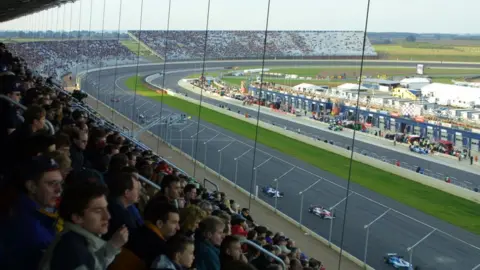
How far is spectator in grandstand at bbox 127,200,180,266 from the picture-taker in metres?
2.04

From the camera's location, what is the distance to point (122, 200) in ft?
7.54

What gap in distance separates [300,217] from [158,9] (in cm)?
1324

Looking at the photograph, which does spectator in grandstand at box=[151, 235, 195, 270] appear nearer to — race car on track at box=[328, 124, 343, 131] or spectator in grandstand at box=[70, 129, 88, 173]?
spectator in grandstand at box=[70, 129, 88, 173]

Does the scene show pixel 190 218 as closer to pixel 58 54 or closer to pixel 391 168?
pixel 391 168

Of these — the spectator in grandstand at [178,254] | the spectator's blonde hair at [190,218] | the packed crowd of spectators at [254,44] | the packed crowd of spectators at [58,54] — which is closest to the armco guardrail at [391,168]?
the packed crowd of spectators at [58,54]

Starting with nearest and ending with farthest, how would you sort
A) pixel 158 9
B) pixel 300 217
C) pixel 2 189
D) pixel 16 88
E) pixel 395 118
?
pixel 2 189 → pixel 16 88 → pixel 300 217 → pixel 158 9 → pixel 395 118

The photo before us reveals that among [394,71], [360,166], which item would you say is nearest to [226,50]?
[394,71]

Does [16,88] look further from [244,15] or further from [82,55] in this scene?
[82,55]

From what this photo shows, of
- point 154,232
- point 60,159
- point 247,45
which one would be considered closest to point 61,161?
point 60,159

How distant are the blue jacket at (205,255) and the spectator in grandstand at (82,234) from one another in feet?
2.14

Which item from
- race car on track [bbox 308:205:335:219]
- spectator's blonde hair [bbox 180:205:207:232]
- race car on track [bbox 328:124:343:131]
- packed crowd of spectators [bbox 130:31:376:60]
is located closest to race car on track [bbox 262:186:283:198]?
race car on track [bbox 308:205:335:219]

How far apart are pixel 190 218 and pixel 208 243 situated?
219 millimetres

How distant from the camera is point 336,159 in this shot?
2028cm

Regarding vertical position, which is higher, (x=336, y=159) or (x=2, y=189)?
(x=2, y=189)
